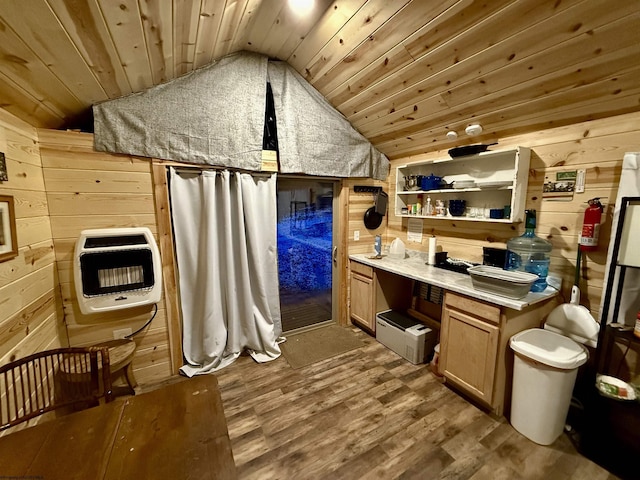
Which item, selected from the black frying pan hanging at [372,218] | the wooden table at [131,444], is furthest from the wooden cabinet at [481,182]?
the wooden table at [131,444]

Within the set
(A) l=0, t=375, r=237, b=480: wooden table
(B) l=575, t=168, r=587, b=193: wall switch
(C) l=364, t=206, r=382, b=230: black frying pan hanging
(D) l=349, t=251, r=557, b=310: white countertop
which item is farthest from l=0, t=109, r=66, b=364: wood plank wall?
(B) l=575, t=168, r=587, b=193: wall switch

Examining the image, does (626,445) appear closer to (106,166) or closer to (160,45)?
(160,45)

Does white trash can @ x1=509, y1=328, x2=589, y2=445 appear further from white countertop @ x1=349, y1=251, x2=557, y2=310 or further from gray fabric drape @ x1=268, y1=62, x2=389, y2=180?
gray fabric drape @ x1=268, y1=62, x2=389, y2=180

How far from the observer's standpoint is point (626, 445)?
148 centimetres

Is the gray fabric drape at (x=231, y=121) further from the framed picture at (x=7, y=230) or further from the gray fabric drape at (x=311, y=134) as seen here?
the framed picture at (x=7, y=230)

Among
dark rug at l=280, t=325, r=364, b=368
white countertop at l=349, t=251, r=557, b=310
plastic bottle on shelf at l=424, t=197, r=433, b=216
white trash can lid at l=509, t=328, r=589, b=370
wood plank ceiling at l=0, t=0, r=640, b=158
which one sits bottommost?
dark rug at l=280, t=325, r=364, b=368

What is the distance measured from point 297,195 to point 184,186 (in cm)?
112

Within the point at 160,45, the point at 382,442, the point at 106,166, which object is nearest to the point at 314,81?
the point at 160,45

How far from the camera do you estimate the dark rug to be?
2.59 meters

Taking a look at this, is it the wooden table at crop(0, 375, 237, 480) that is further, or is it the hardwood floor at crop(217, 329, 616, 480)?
the hardwood floor at crop(217, 329, 616, 480)

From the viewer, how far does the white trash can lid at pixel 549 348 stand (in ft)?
5.16

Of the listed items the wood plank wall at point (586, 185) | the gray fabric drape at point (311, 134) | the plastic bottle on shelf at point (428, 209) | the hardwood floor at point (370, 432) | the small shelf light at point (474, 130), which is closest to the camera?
the hardwood floor at point (370, 432)

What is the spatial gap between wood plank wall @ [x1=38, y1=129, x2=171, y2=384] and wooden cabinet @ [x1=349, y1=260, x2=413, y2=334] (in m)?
2.05

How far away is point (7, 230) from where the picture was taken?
4.45 feet
